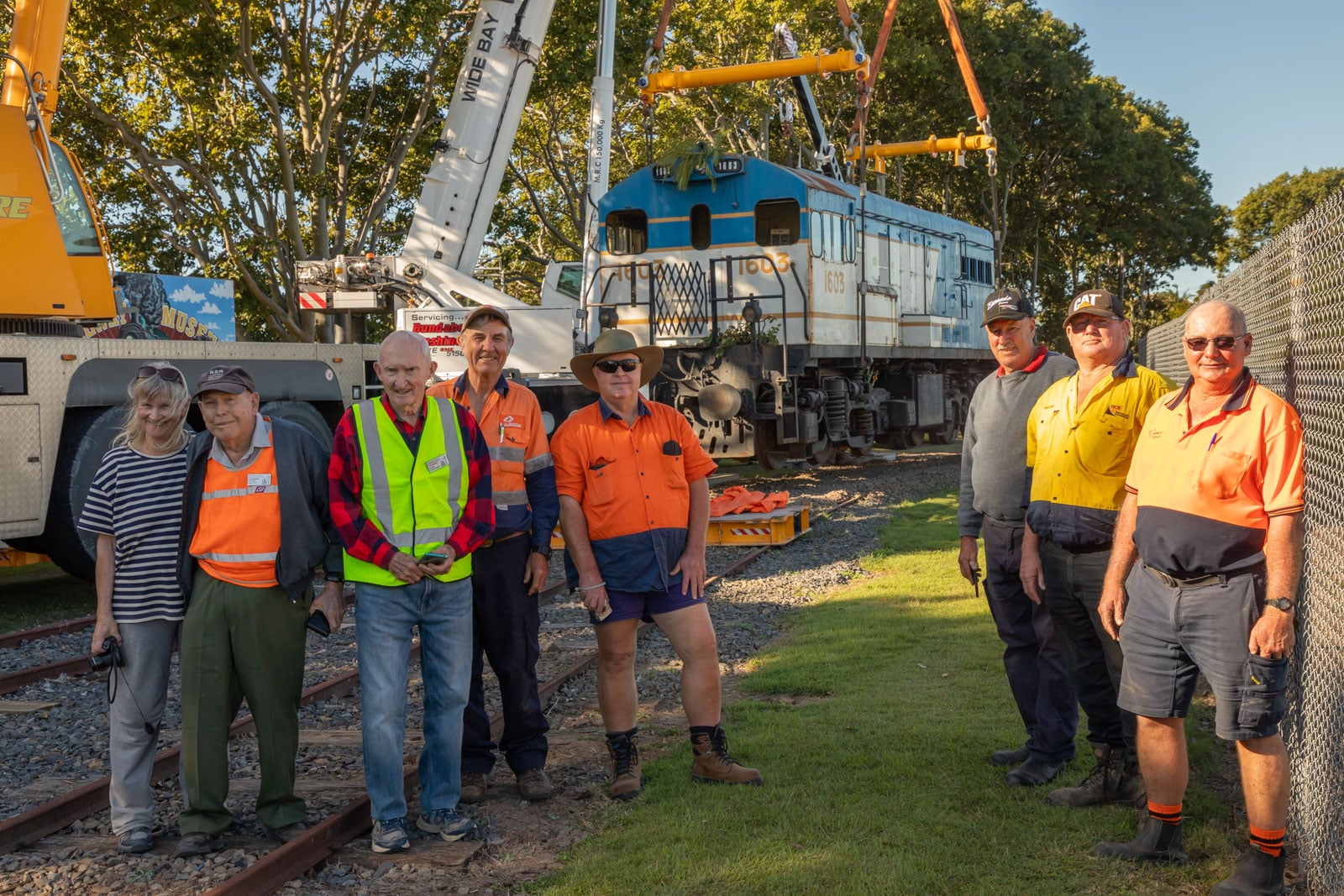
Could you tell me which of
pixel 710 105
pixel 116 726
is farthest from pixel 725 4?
pixel 116 726

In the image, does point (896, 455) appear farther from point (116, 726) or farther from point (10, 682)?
point (116, 726)

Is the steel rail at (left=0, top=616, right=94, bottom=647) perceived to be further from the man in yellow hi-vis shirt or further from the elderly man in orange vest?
the man in yellow hi-vis shirt

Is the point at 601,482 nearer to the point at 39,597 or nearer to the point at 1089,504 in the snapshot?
the point at 1089,504

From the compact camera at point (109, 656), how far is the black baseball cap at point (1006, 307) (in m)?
3.76

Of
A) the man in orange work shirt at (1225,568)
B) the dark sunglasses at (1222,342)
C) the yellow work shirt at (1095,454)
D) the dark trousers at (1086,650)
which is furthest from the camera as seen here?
the dark trousers at (1086,650)

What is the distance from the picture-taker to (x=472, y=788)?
547 centimetres

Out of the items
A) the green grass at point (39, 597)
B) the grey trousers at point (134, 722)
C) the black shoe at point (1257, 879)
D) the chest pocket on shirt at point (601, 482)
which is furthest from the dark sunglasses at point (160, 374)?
the green grass at point (39, 597)

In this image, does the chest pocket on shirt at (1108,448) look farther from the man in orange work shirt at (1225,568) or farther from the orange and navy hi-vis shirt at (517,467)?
the orange and navy hi-vis shirt at (517,467)

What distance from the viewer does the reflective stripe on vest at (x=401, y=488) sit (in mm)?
4824

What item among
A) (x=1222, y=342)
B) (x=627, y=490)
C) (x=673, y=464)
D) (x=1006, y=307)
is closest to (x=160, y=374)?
(x=627, y=490)

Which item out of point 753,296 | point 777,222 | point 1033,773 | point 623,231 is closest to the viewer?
point 1033,773

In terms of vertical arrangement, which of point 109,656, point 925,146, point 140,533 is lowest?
point 109,656

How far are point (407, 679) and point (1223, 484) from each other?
3.06 metres

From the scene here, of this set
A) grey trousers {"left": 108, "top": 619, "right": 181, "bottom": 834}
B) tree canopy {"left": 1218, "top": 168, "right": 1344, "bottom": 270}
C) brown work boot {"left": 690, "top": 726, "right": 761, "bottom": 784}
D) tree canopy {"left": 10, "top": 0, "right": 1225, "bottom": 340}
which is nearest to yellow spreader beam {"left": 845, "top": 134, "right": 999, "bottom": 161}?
tree canopy {"left": 10, "top": 0, "right": 1225, "bottom": 340}
